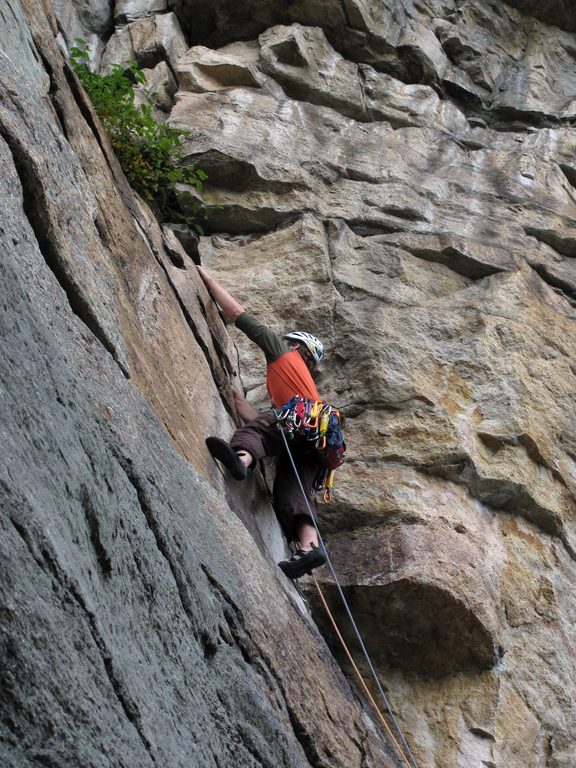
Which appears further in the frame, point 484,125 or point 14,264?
point 484,125

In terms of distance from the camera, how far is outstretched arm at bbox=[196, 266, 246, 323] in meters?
7.70

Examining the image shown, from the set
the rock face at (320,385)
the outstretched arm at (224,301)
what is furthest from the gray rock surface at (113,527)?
the outstretched arm at (224,301)

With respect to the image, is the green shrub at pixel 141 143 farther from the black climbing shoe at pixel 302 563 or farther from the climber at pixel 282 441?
the black climbing shoe at pixel 302 563

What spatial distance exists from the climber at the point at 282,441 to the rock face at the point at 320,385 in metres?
0.17

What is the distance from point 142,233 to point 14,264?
9.00 ft

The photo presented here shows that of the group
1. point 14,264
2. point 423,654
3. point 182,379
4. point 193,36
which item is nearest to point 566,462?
point 423,654

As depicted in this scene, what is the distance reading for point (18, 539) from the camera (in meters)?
3.07

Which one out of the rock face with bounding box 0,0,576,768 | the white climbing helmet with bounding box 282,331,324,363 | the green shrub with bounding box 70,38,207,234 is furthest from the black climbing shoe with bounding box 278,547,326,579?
the green shrub with bounding box 70,38,207,234

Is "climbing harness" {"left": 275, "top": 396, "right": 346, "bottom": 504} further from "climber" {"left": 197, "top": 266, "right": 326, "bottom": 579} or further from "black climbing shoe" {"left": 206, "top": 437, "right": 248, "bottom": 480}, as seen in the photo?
"black climbing shoe" {"left": 206, "top": 437, "right": 248, "bottom": 480}

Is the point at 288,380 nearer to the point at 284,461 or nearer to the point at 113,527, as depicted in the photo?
the point at 284,461

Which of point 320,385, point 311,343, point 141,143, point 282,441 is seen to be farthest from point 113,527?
point 141,143

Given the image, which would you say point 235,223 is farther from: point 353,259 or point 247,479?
point 247,479

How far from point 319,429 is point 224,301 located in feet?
5.11

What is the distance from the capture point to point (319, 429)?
671 cm
